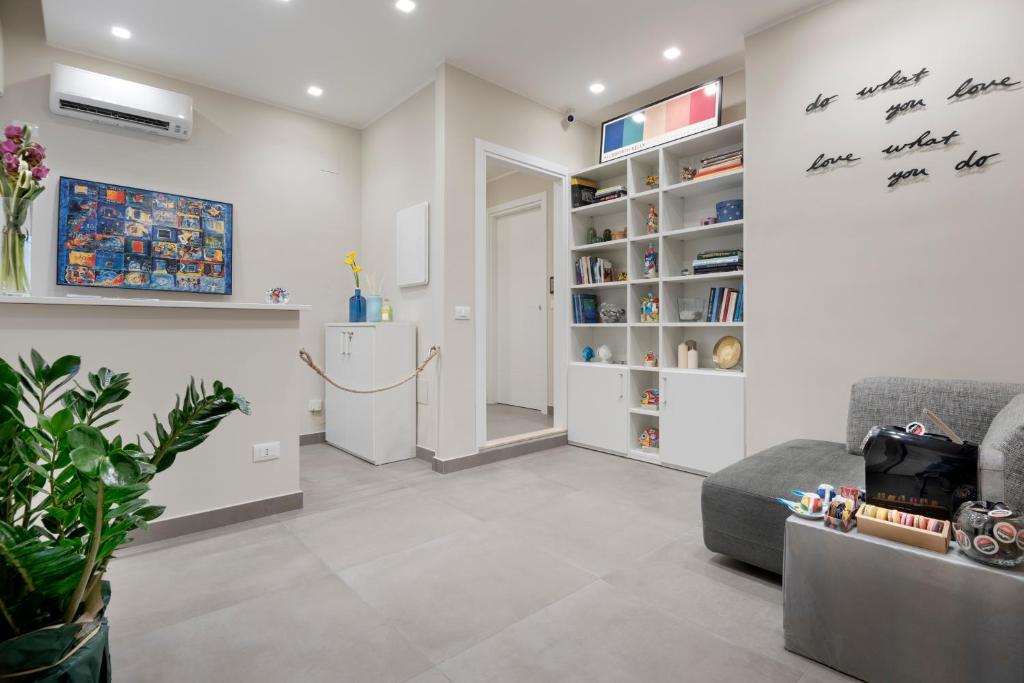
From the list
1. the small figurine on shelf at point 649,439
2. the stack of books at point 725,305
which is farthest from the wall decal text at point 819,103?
the small figurine on shelf at point 649,439

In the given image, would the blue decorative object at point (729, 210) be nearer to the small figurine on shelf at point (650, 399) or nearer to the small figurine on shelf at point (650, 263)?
the small figurine on shelf at point (650, 263)

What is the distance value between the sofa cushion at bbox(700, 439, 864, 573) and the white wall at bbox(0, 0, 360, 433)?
88.2 inches

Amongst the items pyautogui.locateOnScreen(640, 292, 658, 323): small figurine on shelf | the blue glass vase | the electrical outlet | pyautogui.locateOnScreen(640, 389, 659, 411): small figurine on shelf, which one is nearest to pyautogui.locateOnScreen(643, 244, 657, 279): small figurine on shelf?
pyautogui.locateOnScreen(640, 292, 658, 323): small figurine on shelf

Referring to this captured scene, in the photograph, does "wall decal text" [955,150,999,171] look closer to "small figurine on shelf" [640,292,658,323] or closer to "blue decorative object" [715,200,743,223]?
"blue decorative object" [715,200,743,223]

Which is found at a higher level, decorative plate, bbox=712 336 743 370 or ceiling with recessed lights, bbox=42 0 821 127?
ceiling with recessed lights, bbox=42 0 821 127

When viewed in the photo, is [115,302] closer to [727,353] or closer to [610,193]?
[610,193]

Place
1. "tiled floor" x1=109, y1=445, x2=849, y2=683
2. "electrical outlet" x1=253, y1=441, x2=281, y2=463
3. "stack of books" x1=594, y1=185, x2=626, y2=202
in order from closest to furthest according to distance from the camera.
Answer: "tiled floor" x1=109, y1=445, x2=849, y2=683, "electrical outlet" x1=253, y1=441, x2=281, y2=463, "stack of books" x1=594, y1=185, x2=626, y2=202

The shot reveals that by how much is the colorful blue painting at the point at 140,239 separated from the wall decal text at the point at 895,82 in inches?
176

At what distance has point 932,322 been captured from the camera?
259 centimetres

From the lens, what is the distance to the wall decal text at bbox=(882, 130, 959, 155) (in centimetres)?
256

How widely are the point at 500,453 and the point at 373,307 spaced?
1.62 m

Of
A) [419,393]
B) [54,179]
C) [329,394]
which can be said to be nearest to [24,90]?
[54,179]

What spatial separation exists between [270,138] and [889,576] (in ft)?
16.1

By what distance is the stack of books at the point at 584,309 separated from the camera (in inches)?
175
